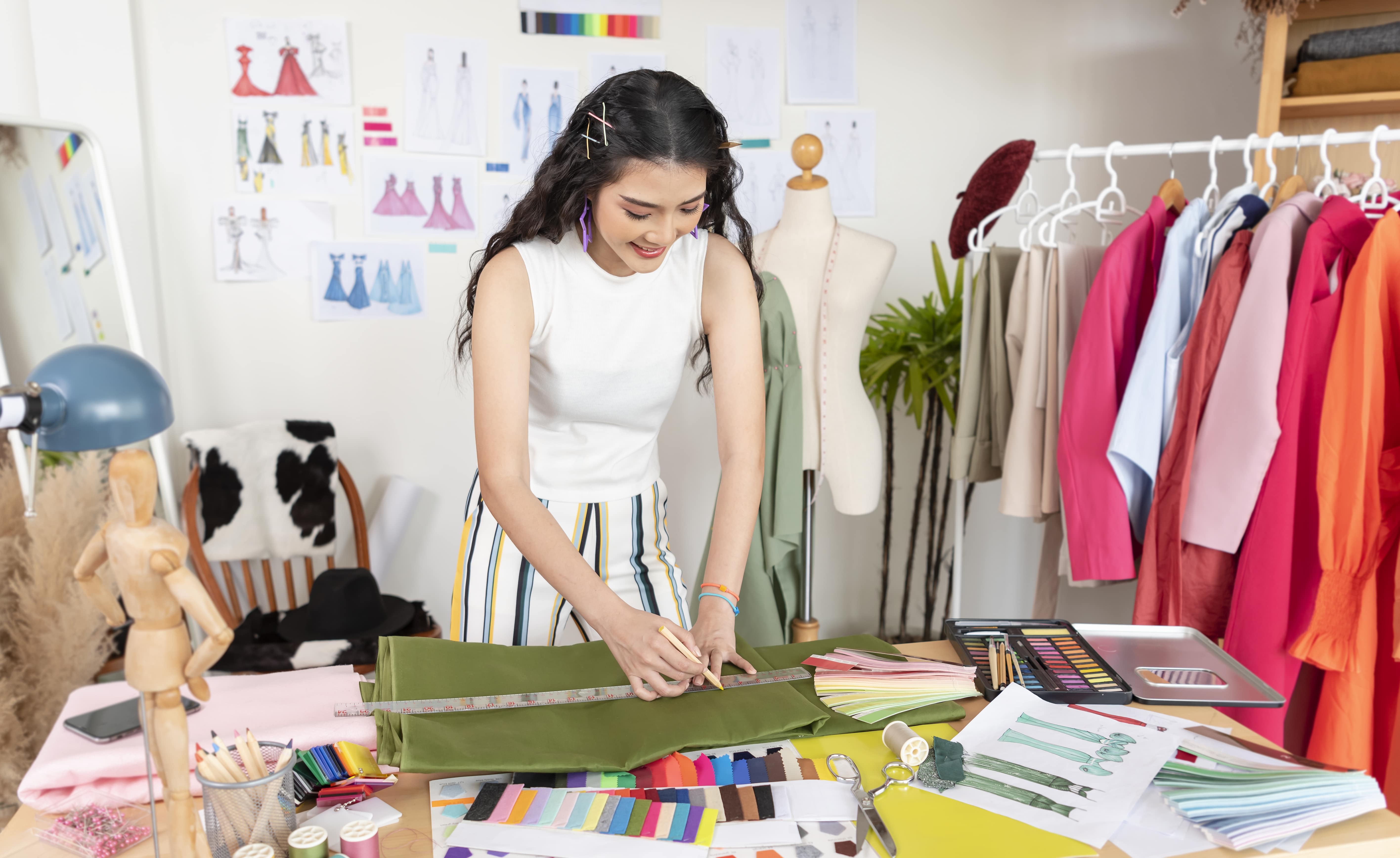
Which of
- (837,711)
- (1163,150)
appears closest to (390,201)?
(1163,150)

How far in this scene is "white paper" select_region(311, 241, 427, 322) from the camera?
2.87 m

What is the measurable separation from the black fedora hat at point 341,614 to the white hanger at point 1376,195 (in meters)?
2.46

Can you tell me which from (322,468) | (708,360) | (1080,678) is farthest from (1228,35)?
(322,468)

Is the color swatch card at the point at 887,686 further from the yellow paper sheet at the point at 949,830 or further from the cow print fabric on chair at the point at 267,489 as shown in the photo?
the cow print fabric on chair at the point at 267,489

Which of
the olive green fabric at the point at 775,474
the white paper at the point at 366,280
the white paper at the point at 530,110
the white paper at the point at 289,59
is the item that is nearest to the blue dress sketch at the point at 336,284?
the white paper at the point at 366,280

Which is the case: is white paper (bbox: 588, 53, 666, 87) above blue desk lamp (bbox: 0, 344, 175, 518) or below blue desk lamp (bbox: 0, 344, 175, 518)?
above

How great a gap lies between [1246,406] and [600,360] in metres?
1.28

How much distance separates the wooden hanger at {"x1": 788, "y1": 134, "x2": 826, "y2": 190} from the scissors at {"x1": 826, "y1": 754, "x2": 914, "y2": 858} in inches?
59.8

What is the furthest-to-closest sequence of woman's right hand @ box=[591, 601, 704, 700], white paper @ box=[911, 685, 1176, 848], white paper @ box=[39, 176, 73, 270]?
1. white paper @ box=[39, 176, 73, 270]
2. woman's right hand @ box=[591, 601, 704, 700]
3. white paper @ box=[911, 685, 1176, 848]

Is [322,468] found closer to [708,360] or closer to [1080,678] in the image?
[708,360]

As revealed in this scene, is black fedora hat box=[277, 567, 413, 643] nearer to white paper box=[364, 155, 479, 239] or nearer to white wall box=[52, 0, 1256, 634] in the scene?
white wall box=[52, 0, 1256, 634]

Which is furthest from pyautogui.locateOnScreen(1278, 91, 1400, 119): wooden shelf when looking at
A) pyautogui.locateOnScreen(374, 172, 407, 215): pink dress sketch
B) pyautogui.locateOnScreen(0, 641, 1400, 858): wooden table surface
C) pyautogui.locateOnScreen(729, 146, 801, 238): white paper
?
pyautogui.locateOnScreen(374, 172, 407, 215): pink dress sketch

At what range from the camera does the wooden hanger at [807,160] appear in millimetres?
2246

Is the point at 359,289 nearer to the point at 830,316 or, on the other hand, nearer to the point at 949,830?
the point at 830,316
